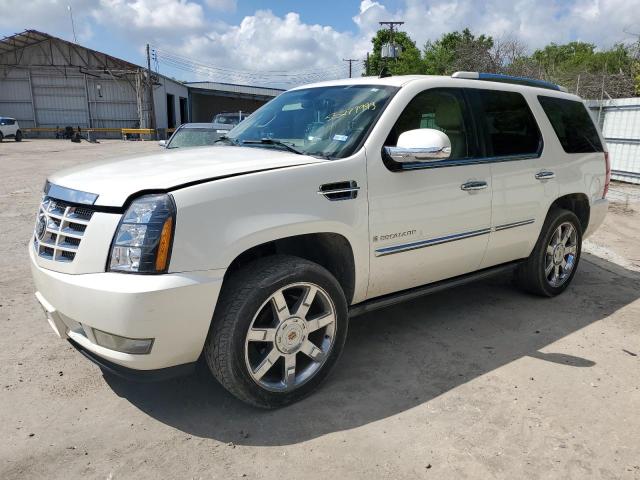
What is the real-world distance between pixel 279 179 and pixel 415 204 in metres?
1.02

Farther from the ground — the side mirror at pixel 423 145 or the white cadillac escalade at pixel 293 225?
the side mirror at pixel 423 145

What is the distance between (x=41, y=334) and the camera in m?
3.96

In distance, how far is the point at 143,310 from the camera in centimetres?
239

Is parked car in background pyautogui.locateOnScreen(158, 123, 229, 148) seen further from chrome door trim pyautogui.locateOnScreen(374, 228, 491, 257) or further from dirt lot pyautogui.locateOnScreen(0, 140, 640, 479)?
chrome door trim pyautogui.locateOnScreen(374, 228, 491, 257)

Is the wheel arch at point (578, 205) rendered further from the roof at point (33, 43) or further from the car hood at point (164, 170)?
the roof at point (33, 43)

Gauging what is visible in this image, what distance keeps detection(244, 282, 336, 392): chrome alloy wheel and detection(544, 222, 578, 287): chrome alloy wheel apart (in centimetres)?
256

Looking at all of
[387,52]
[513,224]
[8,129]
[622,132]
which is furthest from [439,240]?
[8,129]

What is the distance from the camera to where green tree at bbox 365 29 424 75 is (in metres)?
41.8

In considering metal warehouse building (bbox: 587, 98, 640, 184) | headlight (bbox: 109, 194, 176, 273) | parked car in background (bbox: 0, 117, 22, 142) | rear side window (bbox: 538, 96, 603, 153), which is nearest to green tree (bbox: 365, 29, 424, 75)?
metal warehouse building (bbox: 587, 98, 640, 184)

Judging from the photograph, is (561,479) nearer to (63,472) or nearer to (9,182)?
(63,472)

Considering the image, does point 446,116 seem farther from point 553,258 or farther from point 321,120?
point 553,258

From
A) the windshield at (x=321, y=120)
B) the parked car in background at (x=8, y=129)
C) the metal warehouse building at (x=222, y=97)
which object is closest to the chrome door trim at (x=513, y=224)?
the windshield at (x=321, y=120)

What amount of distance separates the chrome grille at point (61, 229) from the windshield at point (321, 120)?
1.30 metres

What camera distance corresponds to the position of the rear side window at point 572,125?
4.59 metres
